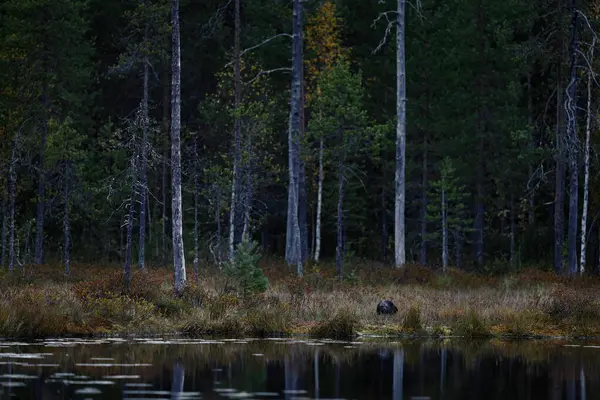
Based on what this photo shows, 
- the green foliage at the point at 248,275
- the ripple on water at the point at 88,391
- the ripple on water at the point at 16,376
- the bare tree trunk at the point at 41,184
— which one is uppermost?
the bare tree trunk at the point at 41,184

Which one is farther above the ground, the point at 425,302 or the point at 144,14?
the point at 144,14

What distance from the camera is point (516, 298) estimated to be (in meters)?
24.3

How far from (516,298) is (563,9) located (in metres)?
12.0

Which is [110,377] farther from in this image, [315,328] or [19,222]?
[19,222]

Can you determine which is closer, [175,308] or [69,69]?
[175,308]

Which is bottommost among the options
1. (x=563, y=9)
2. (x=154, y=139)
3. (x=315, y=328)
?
(x=315, y=328)

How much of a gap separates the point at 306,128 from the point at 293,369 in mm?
30141

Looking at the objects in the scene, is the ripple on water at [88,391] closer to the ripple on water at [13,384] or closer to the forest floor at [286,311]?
the ripple on water at [13,384]

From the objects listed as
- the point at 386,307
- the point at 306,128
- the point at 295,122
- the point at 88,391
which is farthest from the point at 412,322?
the point at 306,128

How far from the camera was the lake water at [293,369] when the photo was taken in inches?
497

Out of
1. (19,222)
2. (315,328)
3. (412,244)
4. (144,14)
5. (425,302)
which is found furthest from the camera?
(412,244)

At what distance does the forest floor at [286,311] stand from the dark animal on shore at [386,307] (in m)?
0.20

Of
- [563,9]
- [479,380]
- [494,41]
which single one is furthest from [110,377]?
[494,41]

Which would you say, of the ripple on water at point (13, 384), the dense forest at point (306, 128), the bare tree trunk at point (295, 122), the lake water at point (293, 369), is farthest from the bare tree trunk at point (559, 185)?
the ripple on water at point (13, 384)
